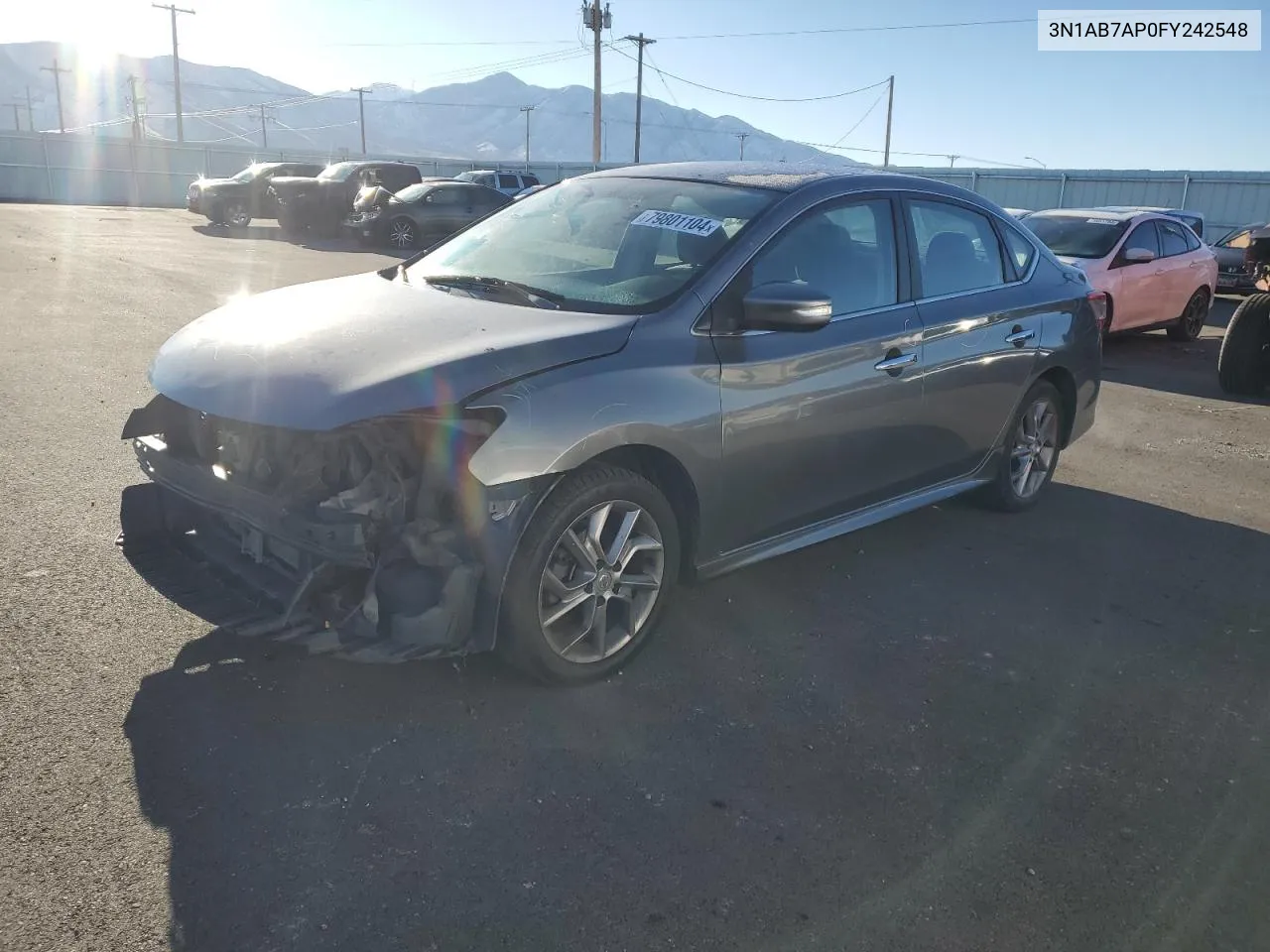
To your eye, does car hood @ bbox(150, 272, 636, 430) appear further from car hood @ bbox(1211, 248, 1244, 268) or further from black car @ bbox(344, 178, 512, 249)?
car hood @ bbox(1211, 248, 1244, 268)

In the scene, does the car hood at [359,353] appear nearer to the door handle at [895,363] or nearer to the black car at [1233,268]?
the door handle at [895,363]

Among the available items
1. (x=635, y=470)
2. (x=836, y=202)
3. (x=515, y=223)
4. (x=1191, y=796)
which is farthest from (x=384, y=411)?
(x=1191, y=796)

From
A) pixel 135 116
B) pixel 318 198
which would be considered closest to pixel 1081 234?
pixel 318 198

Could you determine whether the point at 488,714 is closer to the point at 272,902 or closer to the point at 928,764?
the point at 272,902

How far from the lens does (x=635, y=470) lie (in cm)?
348

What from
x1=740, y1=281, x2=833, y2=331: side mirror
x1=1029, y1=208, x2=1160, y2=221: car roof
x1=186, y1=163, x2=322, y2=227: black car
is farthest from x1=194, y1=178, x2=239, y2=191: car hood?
x1=740, y1=281, x2=833, y2=331: side mirror

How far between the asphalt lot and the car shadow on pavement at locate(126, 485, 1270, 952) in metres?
0.01

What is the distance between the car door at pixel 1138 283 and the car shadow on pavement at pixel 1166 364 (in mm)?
429

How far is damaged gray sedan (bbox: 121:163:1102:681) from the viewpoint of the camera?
2975 millimetres

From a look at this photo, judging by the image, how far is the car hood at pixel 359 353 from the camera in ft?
9.70

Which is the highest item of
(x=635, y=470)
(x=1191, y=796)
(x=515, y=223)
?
(x=515, y=223)

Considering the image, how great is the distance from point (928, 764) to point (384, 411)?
2.01 meters

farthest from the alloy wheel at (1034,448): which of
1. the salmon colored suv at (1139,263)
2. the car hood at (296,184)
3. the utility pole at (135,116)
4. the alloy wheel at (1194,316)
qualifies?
the utility pole at (135,116)

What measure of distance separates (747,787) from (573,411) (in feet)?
4.14
